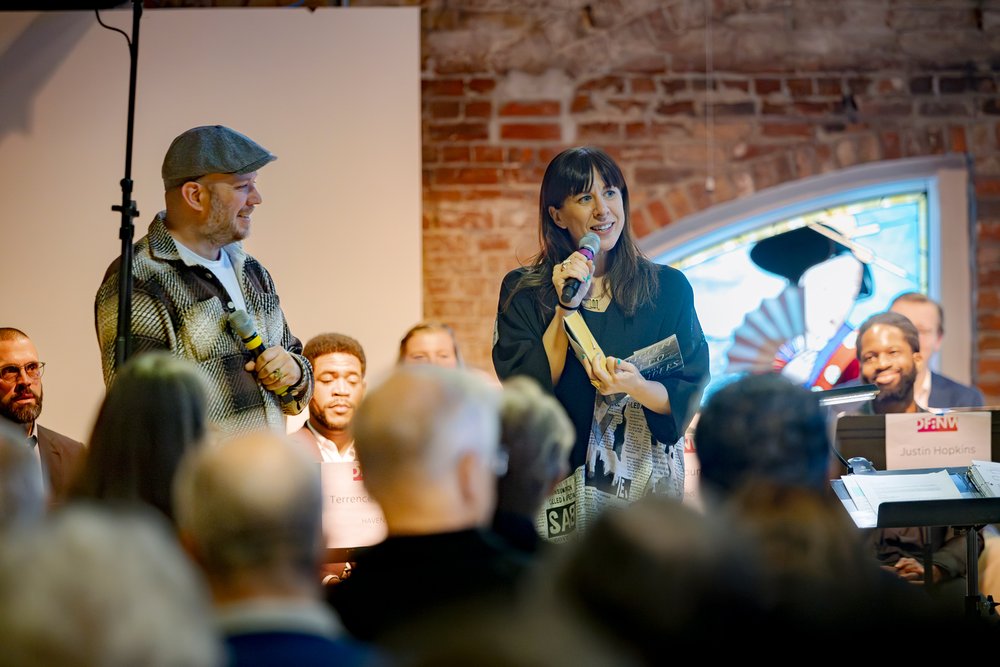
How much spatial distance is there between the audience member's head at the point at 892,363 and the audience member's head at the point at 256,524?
3.63 meters

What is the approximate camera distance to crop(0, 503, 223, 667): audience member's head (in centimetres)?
108

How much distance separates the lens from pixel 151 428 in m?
2.29

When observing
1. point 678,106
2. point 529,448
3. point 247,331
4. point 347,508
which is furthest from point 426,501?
point 678,106

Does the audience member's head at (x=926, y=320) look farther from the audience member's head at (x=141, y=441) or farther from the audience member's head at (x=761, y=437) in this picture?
the audience member's head at (x=141, y=441)

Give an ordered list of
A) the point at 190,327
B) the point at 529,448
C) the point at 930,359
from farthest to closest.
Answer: the point at 930,359 → the point at 190,327 → the point at 529,448

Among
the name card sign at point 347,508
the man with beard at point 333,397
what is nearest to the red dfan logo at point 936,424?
the name card sign at point 347,508

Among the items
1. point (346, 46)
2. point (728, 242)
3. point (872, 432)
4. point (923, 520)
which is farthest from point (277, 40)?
point (923, 520)

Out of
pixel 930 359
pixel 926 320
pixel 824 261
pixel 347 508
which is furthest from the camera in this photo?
pixel 824 261

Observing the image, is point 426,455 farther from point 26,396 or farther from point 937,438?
point 26,396

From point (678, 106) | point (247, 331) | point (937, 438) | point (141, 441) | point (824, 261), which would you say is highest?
point (678, 106)

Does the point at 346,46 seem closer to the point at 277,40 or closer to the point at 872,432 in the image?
the point at 277,40

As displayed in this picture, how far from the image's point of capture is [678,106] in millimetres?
5445

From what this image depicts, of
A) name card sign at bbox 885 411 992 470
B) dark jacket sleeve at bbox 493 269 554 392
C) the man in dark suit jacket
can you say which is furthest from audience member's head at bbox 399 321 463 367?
the man in dark suit jacket

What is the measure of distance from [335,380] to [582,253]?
1.33 metres
